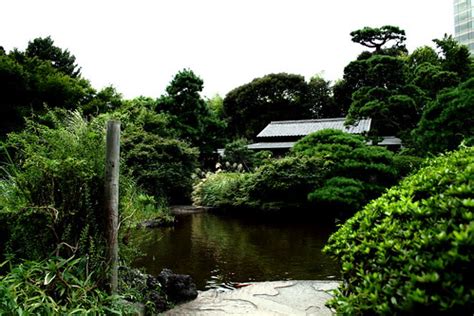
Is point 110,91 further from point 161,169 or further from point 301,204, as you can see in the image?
point 301,204

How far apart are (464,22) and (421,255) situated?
1566 inches

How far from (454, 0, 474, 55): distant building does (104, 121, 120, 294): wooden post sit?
123 ft

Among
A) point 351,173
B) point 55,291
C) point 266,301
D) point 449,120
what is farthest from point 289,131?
point 55,291

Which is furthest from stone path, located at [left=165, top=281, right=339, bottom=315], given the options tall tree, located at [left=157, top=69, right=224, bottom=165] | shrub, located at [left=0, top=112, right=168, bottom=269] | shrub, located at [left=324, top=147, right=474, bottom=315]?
tall tree, located at [left=157, top=69, right=224, bottom=165]

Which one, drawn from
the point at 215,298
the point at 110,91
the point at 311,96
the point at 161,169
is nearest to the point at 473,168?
the point at 215,298

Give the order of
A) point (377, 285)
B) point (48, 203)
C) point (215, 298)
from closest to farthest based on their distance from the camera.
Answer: point (377, 285), point (48, 203), point (215, 298)

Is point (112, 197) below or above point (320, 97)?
below

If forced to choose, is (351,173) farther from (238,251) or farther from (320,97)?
(320,97)

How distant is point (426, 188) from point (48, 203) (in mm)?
2446

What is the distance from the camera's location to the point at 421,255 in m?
1.25

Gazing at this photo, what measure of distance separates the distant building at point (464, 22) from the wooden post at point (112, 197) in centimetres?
3747

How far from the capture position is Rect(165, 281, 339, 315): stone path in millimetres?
3414

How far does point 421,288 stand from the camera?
1.15m

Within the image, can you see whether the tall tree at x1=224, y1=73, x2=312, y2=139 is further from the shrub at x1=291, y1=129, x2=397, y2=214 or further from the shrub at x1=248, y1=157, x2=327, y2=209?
the shrub at x1=291, y1=129, x2=397, y2=214
